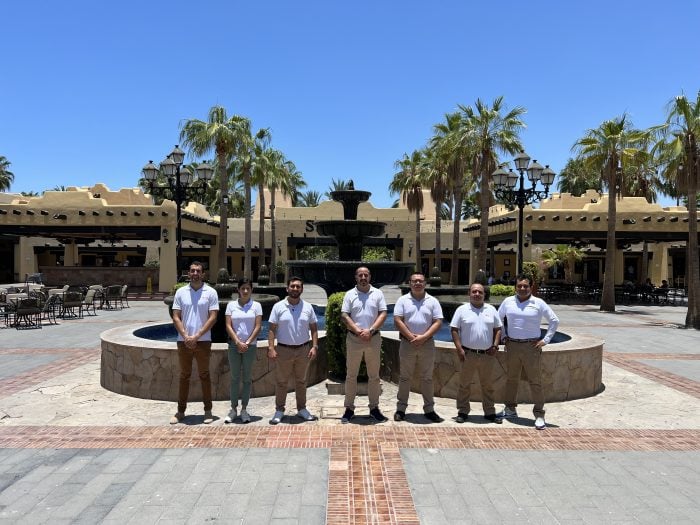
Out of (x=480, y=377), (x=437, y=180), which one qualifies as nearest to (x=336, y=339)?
(x=480, y=377)

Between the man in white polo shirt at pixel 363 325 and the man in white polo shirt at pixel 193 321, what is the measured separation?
154cm

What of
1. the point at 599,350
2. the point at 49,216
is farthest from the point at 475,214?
the point at 599,350

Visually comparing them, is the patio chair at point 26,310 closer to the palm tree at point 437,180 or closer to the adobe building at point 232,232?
the adobe building at point 232,232

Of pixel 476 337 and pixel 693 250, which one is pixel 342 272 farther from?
pixel 693 250

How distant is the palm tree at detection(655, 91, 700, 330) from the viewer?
16906 mm

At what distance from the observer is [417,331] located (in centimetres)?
592

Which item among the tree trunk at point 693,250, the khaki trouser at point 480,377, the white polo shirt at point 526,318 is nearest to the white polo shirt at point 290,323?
the khaki trouser at point 480,377

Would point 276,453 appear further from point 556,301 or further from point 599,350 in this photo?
point 556,301

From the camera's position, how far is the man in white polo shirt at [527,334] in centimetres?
592

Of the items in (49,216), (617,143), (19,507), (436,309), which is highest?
(617,143)

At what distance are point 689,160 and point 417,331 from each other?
1607 centimetres

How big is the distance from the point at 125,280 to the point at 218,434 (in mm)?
29860

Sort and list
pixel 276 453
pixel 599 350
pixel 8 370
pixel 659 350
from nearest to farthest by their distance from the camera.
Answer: pixel 276 453 < pixel 599 350 < pixel 8 370 < pixel 659 350

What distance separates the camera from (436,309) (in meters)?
5.93
